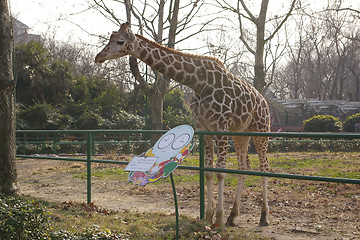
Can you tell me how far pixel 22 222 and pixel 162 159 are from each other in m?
1.54

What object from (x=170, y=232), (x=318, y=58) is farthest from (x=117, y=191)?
(x=318, y=58)

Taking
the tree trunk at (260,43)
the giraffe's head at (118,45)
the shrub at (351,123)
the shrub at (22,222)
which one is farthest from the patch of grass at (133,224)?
the shrub at (351,123)

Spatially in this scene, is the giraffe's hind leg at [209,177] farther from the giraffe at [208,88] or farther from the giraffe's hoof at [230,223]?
the giraffe's hoof at [230,223]

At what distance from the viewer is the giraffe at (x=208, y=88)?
18.3 feet

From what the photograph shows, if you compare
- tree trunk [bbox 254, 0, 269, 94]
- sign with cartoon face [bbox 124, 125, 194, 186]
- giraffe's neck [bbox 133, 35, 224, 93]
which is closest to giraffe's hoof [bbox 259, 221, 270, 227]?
giraffe's neck [bbox 133, 35, 224, 93]

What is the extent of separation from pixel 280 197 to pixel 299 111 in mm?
28226

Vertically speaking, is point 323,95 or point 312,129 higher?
point 323,95

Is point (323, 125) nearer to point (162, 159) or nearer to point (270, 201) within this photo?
point (270, 201)

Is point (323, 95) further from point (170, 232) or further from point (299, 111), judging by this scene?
point (170, 232)

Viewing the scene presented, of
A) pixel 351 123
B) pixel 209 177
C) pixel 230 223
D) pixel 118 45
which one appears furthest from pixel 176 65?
pixel 351 123

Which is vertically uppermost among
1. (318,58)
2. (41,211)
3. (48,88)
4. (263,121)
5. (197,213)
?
(318,58)

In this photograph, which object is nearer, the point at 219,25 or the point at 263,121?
the point at 263,121

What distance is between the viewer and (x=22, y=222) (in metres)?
4.02

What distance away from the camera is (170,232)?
5.03 metres
